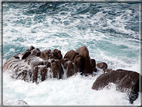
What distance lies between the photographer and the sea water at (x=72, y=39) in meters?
4.03

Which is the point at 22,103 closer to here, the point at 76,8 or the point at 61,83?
the point at 61,83

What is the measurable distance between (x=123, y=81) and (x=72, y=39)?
15.9 ft

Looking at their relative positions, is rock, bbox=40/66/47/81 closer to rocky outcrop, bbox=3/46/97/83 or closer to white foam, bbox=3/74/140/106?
rocky outcrop, bbox=3/46/97/83

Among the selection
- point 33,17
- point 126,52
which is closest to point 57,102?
point 126,52

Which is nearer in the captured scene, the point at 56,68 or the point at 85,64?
the point at 56,68

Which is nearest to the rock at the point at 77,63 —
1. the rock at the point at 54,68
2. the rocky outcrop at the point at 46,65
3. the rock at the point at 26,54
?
the rocky outcrop at the point at 46,65

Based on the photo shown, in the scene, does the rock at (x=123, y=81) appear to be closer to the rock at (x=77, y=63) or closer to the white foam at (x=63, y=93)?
the white foam at (x=63, y=93)

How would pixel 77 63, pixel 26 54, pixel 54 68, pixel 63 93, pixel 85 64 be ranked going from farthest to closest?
pixel 26 54, pixel 85 64, pixel 77 63, pixel 54 68, pixel 63 93

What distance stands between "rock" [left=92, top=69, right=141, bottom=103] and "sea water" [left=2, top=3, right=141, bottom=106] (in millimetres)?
145

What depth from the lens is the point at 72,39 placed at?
332 inches

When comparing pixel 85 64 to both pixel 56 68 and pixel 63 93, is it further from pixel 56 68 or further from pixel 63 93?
pixel 63 93

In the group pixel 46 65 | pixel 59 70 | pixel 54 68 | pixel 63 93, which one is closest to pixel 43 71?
pixel 46 65

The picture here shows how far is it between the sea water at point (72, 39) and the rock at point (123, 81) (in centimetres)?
15

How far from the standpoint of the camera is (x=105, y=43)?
27.5 feet
